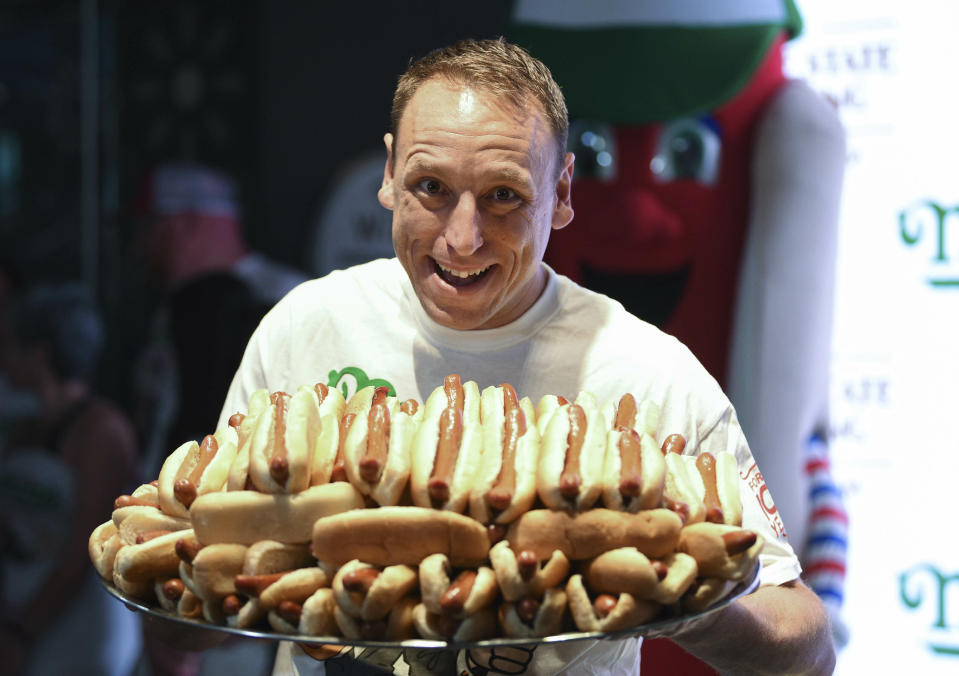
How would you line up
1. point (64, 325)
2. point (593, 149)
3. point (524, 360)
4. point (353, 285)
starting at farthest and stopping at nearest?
1. point (64, 325)
2. point (593, 149)
3. point (353, 285)
4. point (524, 360)

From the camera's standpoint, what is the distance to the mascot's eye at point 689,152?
99.3 inches

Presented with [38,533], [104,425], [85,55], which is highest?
[85,55]

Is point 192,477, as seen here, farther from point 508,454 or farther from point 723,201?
point 723,201

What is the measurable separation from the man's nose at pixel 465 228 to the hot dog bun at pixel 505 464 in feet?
0.74

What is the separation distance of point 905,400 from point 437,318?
1555 millimetres

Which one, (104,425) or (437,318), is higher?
(437,318)

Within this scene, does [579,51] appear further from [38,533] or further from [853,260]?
[38,533]

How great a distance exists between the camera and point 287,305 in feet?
5.35

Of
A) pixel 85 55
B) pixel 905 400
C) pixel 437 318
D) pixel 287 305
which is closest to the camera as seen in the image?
pixel 437 318

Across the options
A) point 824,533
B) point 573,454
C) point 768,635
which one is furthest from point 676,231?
point 573,454

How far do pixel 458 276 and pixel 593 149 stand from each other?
1.21 m

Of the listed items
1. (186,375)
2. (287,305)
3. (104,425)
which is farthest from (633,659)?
(104,425)

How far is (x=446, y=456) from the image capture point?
3.63 ft

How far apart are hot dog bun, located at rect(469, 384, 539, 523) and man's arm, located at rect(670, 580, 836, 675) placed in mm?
234
